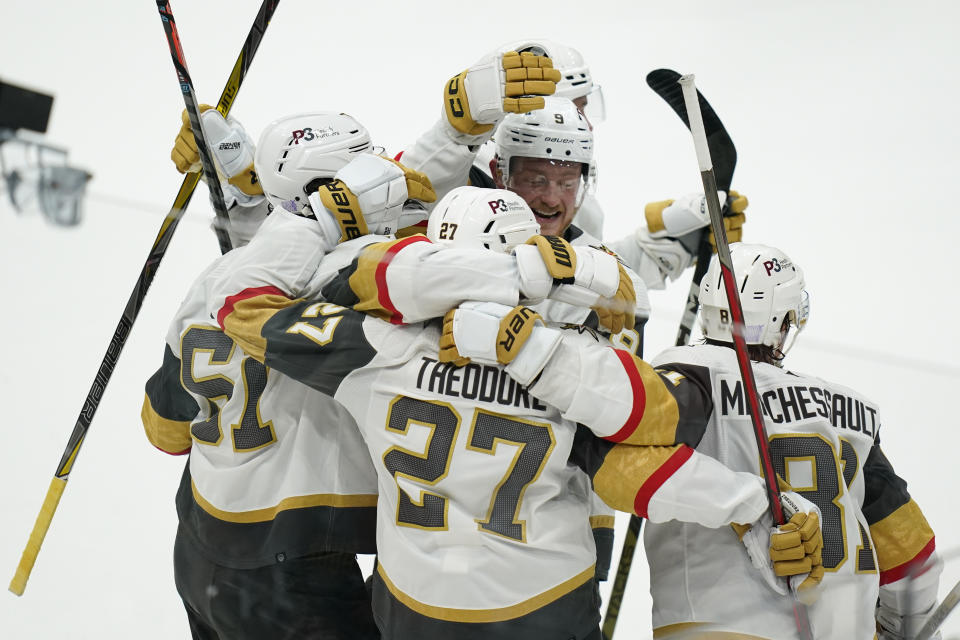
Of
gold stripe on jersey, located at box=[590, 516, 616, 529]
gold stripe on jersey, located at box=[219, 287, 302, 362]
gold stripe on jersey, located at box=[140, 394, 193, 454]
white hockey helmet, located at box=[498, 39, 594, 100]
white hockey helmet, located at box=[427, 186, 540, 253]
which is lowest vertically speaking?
gold stripe on jersey, located at box=[140, 394, 193, 454]

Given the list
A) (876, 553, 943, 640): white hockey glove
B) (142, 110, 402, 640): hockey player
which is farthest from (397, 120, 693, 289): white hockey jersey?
(876, 553, 943, 640): white hockey glove

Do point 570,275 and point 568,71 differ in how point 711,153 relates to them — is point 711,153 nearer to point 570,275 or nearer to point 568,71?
point 568,71

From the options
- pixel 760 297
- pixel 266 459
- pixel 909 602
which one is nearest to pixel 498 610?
pixel 266 459

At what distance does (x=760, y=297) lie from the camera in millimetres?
1650

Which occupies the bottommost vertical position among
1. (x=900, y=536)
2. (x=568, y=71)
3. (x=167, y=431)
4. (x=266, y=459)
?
(x=167, y=431)

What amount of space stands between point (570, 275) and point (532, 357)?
0.15m

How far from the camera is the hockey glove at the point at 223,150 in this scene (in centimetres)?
211

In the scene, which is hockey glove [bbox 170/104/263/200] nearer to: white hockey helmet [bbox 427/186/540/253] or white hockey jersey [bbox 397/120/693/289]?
white hockey jersey [bbox 397/120/693/289]

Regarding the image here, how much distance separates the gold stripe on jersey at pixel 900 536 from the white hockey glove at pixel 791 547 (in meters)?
0.26

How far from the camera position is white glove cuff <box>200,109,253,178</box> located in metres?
2.15

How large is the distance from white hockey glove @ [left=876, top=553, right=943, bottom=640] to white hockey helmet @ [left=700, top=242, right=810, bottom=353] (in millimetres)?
503

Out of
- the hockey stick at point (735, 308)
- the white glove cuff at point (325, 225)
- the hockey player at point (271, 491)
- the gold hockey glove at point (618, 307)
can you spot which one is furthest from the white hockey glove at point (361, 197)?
the hockey stick at point (735, 308)

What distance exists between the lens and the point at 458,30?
13.8 feet

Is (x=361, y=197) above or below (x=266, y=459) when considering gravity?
above
